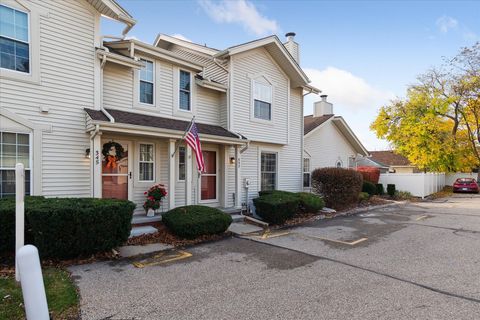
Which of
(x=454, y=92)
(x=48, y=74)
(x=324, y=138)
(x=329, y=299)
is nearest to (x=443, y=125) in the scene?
(x=454, y=92)

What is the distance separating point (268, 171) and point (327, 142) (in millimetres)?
6077

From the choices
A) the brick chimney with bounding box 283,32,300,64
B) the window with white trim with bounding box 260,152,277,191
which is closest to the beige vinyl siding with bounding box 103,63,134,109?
the window with white trim with bounding box 260,152,277,191

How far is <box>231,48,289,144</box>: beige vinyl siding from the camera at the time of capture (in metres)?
11.8

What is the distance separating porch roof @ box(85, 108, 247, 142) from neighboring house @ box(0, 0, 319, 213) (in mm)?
48

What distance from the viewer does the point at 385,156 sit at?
44.4 metres

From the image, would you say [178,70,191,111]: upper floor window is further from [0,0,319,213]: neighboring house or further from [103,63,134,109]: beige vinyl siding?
[103,63,134,109]: beige vinyl siding

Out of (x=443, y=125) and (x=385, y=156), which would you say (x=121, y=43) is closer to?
(x=443, y=125)

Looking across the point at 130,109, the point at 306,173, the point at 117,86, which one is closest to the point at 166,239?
the point at 130,109

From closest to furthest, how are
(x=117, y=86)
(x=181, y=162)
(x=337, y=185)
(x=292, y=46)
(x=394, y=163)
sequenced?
(x=117, y=86) < (x=181, y=162) < (x=337, y=185) < (x=292, y=46) < (x=394, y=163)

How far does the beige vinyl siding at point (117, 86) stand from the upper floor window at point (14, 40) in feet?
6.74

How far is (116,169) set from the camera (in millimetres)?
9086

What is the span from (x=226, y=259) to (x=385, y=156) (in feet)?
145

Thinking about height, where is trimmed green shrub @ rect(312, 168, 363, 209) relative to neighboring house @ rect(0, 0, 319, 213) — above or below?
below

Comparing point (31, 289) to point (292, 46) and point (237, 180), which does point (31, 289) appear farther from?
point (292, 46)
